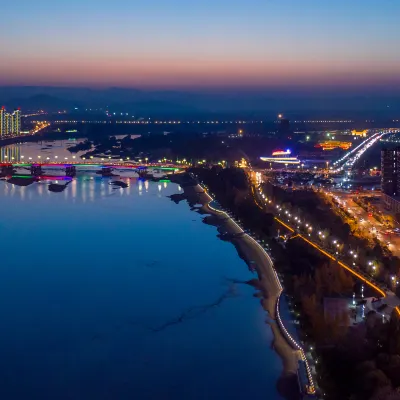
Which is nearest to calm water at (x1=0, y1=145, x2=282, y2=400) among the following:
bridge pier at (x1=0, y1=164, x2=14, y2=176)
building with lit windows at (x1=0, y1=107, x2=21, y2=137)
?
bridge pier at (x1=0, y1=164, x2=14, y2=176)

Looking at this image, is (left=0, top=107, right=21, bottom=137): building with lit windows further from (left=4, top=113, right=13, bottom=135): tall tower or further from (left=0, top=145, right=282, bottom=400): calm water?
(left=0, top=145, right=282, bottom=400): calm water

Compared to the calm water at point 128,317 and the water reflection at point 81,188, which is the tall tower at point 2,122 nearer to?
the water reflection at point 81,188

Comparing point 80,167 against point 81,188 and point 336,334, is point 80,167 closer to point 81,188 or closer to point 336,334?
point 81,188

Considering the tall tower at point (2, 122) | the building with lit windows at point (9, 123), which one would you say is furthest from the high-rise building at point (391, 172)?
the tall tower at point (2, 122)

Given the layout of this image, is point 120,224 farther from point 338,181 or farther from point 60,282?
point 338,181

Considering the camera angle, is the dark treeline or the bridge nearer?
the dark treeline
